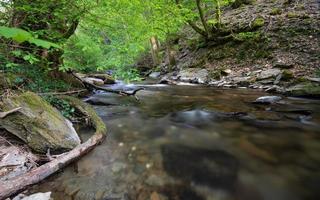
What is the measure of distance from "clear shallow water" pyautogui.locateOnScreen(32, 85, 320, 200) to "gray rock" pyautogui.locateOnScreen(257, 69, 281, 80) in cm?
270

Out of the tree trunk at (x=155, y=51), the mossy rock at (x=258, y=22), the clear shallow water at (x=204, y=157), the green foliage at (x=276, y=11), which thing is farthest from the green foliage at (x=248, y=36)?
the tree trunk at (x=155, y=51)

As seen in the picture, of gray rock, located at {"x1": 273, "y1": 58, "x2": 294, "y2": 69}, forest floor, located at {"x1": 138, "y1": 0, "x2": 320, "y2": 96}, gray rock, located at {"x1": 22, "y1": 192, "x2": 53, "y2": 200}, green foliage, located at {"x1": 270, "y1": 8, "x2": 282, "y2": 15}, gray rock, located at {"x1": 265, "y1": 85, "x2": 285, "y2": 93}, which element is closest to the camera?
gray rock, located at {"x1": 22, "y1": 192, "x2": 53, "y2": 200}

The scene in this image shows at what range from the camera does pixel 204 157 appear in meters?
3.93

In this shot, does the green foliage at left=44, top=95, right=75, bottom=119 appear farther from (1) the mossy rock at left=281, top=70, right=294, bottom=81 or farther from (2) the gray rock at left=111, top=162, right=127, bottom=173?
(1) the mossy rock at left=281, top=70, right=294, bottom=81

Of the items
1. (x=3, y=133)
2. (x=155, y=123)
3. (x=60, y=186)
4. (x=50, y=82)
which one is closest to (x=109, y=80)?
(x=50, y=82)

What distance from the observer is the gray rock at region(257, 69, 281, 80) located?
9.20 meters

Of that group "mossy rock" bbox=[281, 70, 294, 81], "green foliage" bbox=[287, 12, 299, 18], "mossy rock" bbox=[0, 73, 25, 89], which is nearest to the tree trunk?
"green foliage" bbox=[287, 12, 299, 18]

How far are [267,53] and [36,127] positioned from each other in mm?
10000

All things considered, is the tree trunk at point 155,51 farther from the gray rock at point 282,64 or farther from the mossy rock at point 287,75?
the mossy rock at point 287,75

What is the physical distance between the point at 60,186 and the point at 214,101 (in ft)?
18.7

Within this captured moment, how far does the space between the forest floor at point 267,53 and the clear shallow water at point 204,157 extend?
2260 millimetres

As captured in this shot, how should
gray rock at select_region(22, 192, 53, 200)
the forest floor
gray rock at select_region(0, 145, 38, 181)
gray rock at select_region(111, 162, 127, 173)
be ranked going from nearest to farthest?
gray rock at select_region(22, 192, 53, 200) < gray rock at select_region(0, 145, 38, 181) < gray rock at select_region(111, 162, 127, 173) < the forest floor

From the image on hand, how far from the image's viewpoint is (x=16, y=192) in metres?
2.75

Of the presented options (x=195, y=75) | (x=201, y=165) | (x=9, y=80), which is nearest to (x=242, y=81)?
(x=195, y=75)
